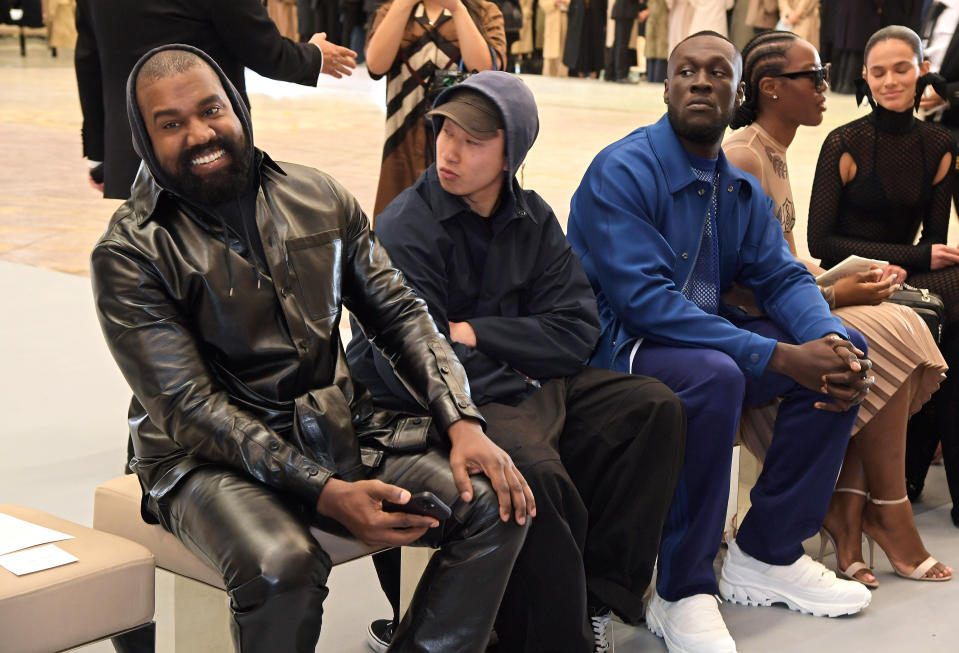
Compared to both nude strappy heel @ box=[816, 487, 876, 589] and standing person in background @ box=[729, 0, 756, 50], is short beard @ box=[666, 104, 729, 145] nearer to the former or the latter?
nude strappy heel @ box=[816, 487, 876, 589]

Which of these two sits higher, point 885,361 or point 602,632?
point 885,361

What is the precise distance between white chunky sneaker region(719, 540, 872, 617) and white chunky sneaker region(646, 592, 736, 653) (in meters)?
0.26

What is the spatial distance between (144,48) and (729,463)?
198 centimetres

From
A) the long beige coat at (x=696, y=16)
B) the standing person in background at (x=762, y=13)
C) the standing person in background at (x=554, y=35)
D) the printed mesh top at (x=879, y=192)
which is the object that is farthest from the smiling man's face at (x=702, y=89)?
the standing person in background at (x=554, y=35)

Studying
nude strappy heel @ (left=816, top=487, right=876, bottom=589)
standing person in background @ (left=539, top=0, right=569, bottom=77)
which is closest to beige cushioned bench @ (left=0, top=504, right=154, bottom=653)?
nude strappy heel @ (left=816, top=487, right=876, bottom=589)

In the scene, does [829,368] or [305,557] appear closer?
[305,557]

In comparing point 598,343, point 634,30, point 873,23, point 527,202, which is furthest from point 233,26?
point 634,30

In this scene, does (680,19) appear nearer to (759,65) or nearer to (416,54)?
(416,54)

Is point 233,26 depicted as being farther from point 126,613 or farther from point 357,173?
point 357,173

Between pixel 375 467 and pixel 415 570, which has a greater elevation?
pixel 375 467

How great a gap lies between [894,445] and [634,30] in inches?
579

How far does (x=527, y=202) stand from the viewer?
2.91 meters

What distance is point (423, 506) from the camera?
7.18 feet

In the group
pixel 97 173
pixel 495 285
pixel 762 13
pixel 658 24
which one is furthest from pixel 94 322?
pixel 658 24
